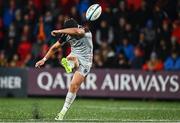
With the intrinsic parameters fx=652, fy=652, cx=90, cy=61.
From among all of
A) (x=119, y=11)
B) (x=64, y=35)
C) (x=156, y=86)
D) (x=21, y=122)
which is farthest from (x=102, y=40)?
(x=21, y=122)

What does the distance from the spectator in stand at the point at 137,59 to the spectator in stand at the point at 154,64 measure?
0.28 metres

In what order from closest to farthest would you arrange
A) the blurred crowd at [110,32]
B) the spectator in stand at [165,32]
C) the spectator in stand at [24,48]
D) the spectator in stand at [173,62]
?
the spectator in stand at [173,62], the blurred crowd at [110,32], the spectator in stand at [165,32], the spectator in stand at [24,48]

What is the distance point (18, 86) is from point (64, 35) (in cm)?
981

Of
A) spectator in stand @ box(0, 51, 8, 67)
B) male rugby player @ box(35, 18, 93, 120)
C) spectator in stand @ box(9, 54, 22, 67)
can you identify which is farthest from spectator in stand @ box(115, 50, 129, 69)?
male rugby player @ box(35, 18, 93, 120)

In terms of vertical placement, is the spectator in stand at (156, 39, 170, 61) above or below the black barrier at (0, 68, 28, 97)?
above

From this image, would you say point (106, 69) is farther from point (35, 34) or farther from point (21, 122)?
point (21, 122)

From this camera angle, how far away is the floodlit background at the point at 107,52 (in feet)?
75.9

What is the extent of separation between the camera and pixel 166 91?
22.9 m

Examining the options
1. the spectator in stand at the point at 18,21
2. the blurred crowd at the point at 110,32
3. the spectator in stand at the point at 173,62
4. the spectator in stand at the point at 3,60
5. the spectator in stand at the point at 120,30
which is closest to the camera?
the spectator in stand at the point at 173,62

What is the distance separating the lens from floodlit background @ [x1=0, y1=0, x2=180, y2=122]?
2314 centimetres

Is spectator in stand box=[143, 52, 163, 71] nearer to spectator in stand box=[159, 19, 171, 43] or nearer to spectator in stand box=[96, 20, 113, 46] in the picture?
spectator in stand box=[159, 19, 171, 43]

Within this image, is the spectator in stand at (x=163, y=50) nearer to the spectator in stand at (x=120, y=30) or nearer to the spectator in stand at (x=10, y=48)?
the spectator in stand at (x=120, y=30)

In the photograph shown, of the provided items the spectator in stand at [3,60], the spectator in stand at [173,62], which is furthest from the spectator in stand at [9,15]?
the spectator in stand at [173,62]

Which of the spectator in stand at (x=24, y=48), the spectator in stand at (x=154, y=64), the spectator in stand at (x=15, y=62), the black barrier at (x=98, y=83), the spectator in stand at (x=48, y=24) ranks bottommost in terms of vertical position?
the black barrier at (x=98, y=83)
